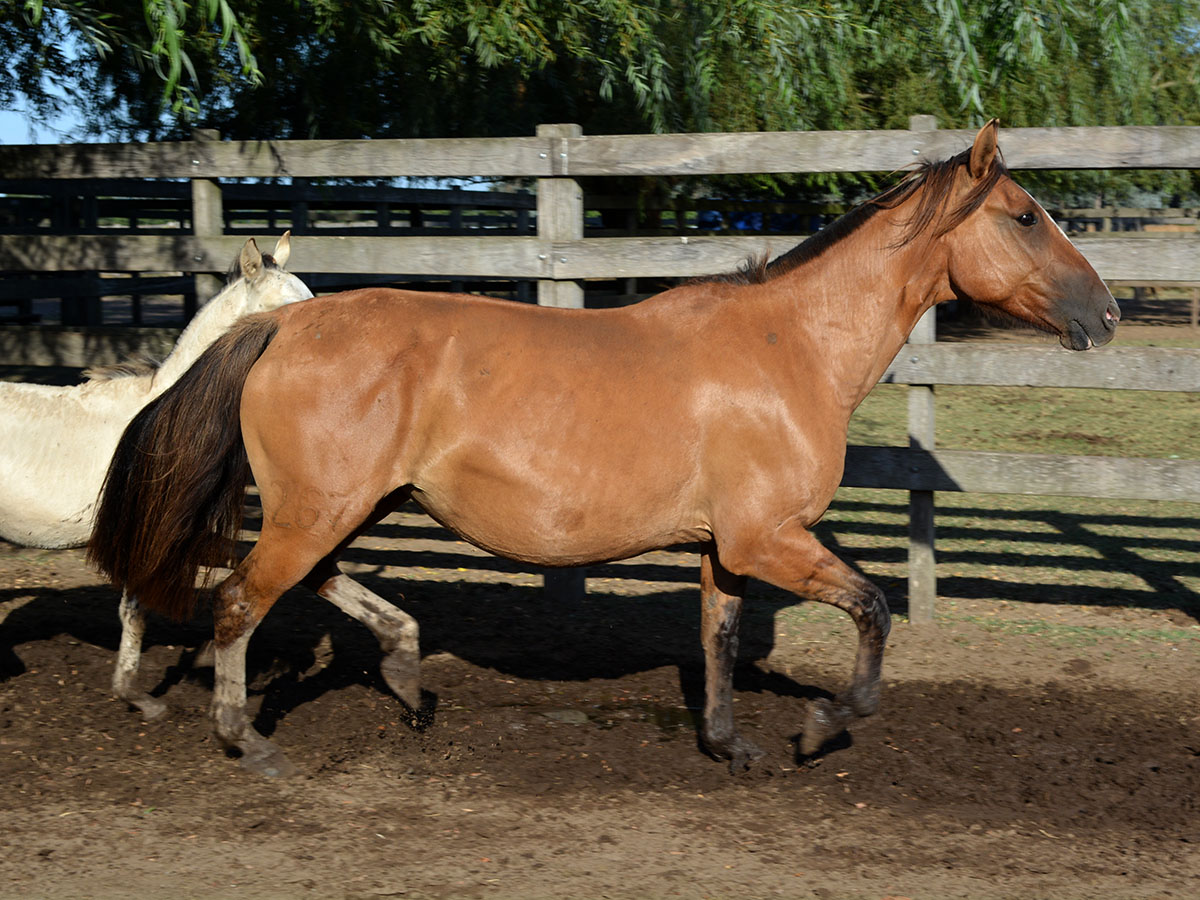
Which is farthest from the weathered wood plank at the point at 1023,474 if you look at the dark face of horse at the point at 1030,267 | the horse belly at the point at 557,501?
the horse belly at the point at 557,501

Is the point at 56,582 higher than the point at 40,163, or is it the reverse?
the point at 40,163

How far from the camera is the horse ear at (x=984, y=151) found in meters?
3.83

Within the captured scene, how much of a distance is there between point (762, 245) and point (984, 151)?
1.72 m

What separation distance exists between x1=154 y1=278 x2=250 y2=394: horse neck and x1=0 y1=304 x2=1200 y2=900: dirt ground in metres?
1.32

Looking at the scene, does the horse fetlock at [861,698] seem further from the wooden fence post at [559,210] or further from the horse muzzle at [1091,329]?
the wooden fence post at [559,210]

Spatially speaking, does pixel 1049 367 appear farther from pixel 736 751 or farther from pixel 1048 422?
pixel 1048 422

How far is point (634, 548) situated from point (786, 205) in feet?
30.7

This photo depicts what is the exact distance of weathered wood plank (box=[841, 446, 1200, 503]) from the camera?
5219 millimetres

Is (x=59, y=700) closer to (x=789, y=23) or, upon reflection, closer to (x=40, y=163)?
(x=40, y=163)

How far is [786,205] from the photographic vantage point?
1266 cm

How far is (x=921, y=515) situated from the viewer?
562cm

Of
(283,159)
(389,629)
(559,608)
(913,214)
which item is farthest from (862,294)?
(283,159)

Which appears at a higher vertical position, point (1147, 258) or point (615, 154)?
point (615, 154)

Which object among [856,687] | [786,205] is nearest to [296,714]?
[856,687]
